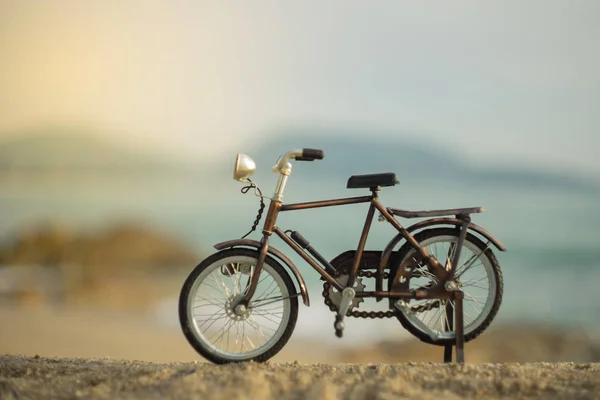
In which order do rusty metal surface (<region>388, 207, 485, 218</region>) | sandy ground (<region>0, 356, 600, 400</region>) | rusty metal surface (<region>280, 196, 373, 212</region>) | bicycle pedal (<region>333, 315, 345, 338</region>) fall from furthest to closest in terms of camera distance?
1. rusty metal surface (<region>388, 207, 485, 218</region>)
2. rusty metal surface (<region>280, 196, 373, 212</region>)
3. bicycle pedal (<region>333, 315, 345, 338</region>)
4. sandy ground (<region>0, 356, 600, 400</region>)

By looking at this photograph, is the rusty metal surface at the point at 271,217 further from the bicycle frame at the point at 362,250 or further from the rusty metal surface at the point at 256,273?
the rusty metal surface at the point at 256,273

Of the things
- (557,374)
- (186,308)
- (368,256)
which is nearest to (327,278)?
(368,256)

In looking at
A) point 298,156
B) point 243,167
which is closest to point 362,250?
point 298,156

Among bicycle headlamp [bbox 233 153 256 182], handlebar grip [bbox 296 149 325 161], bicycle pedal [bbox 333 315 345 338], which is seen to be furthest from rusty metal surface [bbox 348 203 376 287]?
bicycle headlamp [bbox 233 153 256 182]

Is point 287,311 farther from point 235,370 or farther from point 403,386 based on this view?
point 403,386

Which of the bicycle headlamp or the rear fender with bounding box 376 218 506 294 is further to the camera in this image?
the rear fender with bounding box 376 218 506 294

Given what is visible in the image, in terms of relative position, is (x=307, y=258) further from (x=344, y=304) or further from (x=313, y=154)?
(x=313, y=154)

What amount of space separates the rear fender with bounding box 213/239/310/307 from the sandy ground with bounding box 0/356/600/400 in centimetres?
59

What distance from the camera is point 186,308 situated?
5.64 metres

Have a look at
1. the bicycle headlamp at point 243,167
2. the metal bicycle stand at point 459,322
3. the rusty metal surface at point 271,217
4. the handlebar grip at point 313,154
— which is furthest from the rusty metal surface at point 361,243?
the bicycle headlamp at point 243,167

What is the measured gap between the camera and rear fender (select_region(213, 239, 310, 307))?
562 cm

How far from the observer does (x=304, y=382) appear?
4.85 metres

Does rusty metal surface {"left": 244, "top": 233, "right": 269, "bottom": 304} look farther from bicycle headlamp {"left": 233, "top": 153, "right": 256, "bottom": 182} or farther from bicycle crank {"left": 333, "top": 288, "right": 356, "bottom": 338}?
bicycle crank {"left": 333, "top": 288, "right": 356, "bottom": 338}

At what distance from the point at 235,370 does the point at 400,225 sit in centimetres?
176
